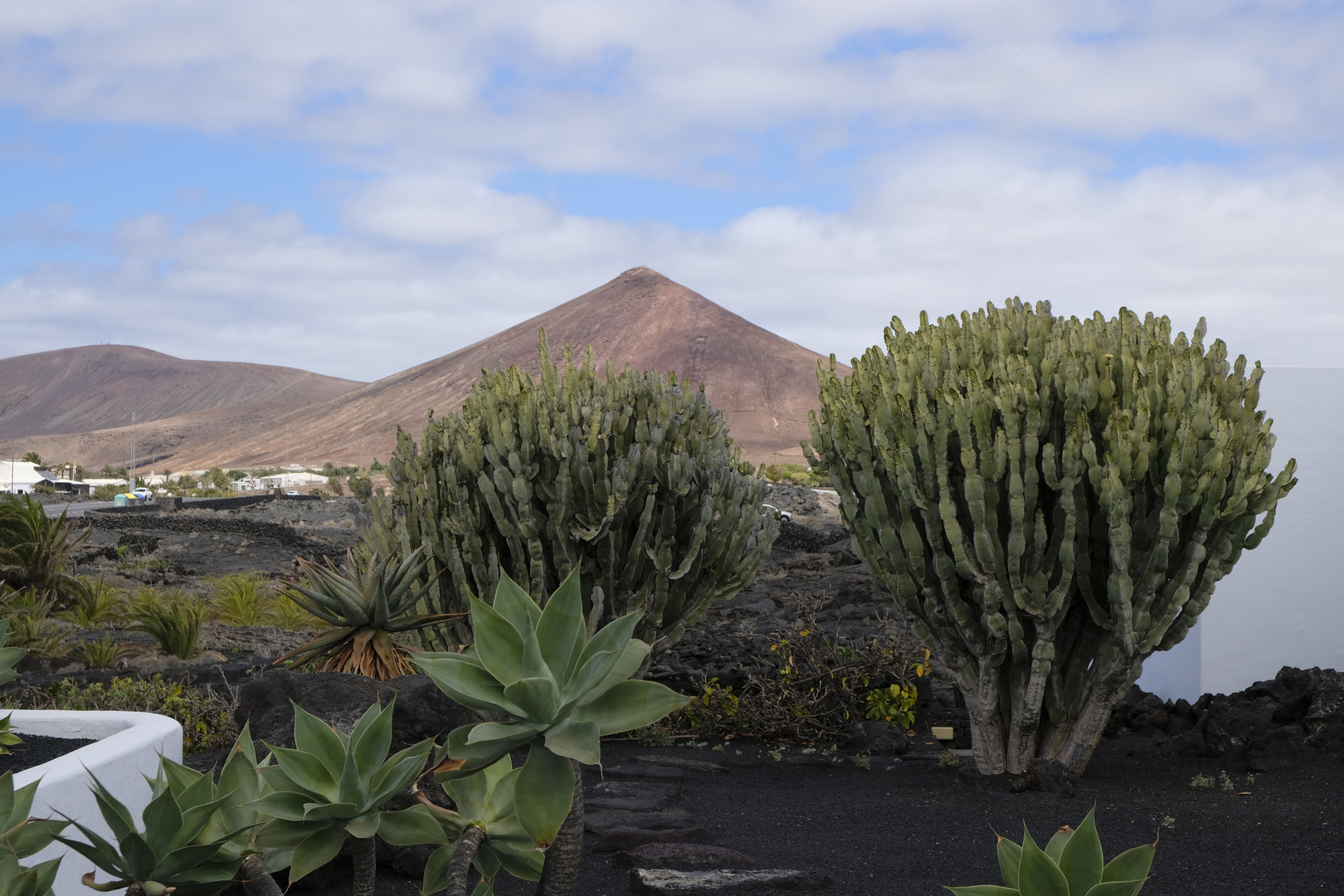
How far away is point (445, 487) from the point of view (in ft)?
25.1

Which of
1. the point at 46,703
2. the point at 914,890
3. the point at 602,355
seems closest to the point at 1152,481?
the point at 914,890

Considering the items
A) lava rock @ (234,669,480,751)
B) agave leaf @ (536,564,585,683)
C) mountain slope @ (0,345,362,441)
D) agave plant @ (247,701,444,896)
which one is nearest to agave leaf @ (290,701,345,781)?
agave plant @ (247,701,444,896)

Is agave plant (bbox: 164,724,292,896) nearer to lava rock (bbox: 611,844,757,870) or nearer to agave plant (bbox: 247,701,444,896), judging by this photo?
agave plant (bbox: 247,701,444,896)

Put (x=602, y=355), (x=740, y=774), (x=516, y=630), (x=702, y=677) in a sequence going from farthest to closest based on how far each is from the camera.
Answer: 1. (x=602, y=355)
2. (x=702, y=677)
3. (x=740, y=774)
4. (x=516, y=630)

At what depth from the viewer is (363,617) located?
7105 millimetres

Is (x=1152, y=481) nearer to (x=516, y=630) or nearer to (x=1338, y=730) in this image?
(x=1338, y=730)

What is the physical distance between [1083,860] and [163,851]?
1827 mm

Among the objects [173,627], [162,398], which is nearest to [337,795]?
[173,627]

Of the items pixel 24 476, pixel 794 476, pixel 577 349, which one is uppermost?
pixel 577 349

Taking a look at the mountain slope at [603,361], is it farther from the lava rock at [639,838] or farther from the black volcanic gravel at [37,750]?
the black volcanic gravel at [37,750]

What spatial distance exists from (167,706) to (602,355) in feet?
440

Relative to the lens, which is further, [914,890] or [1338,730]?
[1338,730]

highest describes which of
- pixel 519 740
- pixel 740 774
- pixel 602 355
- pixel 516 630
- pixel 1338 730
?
pixel 602 355

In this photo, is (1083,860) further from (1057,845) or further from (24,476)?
(24,476)
